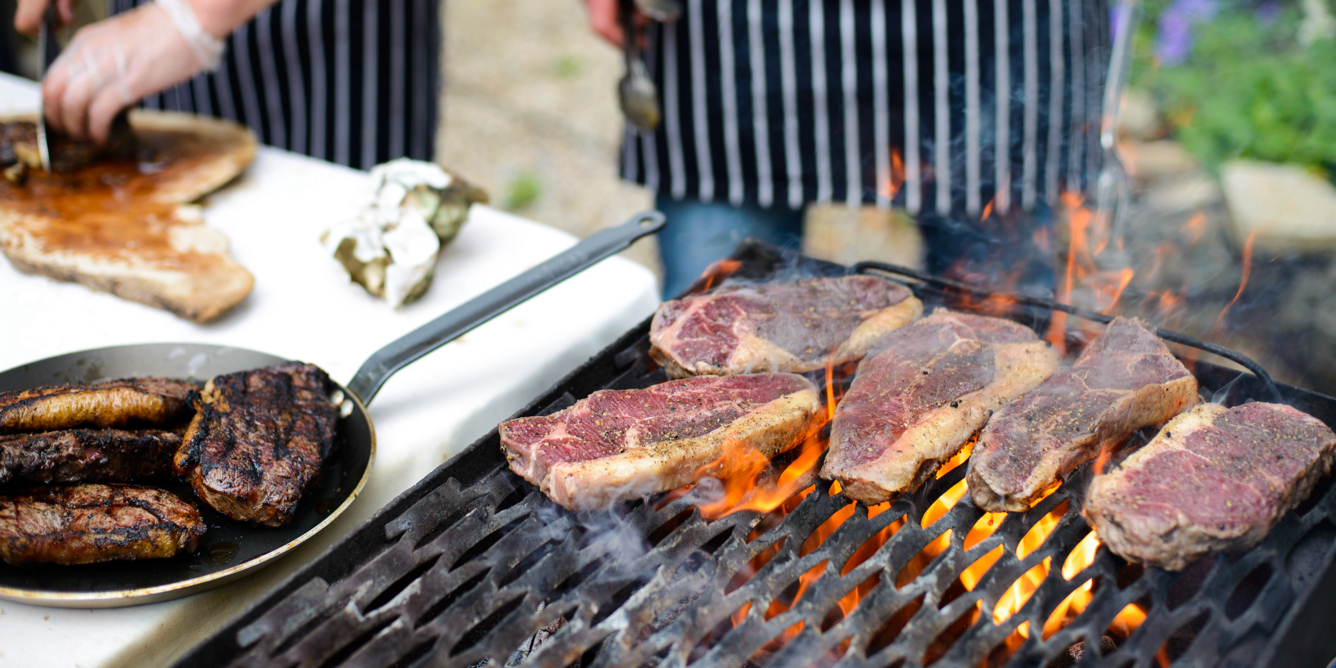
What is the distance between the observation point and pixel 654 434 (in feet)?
6.33

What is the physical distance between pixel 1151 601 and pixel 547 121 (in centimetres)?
814

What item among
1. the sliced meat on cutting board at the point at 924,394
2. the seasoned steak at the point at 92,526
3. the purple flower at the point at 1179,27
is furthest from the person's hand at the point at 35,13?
the purple flower at the point at 1179,27

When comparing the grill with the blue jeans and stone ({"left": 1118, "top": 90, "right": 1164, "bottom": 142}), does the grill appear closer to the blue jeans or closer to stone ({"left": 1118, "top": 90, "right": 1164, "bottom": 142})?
the blue jeans

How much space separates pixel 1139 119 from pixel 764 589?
6736 mm

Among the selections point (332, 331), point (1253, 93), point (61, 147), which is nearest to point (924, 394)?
point (332, 331)

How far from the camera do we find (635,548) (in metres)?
1.75

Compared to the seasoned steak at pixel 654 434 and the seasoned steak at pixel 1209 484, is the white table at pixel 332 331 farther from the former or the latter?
the seasoned steak at pixel 1209 484

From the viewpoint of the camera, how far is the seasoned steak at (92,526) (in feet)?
5.06

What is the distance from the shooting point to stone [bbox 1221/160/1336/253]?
5.13 metres

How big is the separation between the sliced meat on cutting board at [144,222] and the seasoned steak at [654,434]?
1.24m

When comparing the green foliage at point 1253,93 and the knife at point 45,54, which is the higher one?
the knife at point 45,54

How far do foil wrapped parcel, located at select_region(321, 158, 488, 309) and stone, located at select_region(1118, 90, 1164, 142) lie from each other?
6034 millimetres

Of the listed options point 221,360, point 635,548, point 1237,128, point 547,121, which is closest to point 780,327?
point 635,548

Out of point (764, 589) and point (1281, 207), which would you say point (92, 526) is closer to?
point (764, 589)
